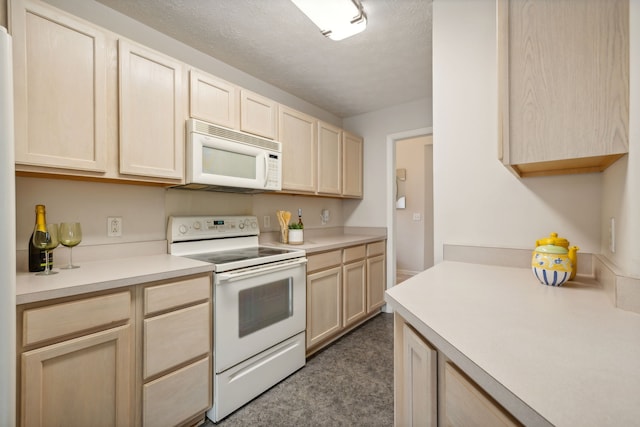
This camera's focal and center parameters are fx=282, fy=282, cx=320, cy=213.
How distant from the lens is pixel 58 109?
1.30 meters

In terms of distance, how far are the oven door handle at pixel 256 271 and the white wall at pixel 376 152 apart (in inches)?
61.8

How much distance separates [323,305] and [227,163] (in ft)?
4.46

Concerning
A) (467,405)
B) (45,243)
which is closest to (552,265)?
(467,405)

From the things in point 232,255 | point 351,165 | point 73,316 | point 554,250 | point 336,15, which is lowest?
point 73,316

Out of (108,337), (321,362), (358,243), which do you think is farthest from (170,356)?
(358,243)

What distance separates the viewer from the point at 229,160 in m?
1.92

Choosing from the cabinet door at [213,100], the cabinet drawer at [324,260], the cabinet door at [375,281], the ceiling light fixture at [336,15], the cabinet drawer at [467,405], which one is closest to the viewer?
the cabinet drawer at [467,405]

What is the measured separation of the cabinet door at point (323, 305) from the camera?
2223 mm

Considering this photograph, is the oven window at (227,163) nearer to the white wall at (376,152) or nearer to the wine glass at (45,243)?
the wine glass at (45,243)

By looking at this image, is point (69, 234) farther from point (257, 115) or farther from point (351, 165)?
point (351, 165)

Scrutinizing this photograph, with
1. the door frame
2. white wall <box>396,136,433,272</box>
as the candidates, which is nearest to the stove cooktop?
the door frame

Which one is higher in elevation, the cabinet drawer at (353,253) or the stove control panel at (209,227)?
the stove control panel at (209,227)

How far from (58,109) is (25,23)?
35 centimetres

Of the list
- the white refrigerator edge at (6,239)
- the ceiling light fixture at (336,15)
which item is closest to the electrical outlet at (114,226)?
the white refrigerator edge at (6,239)
